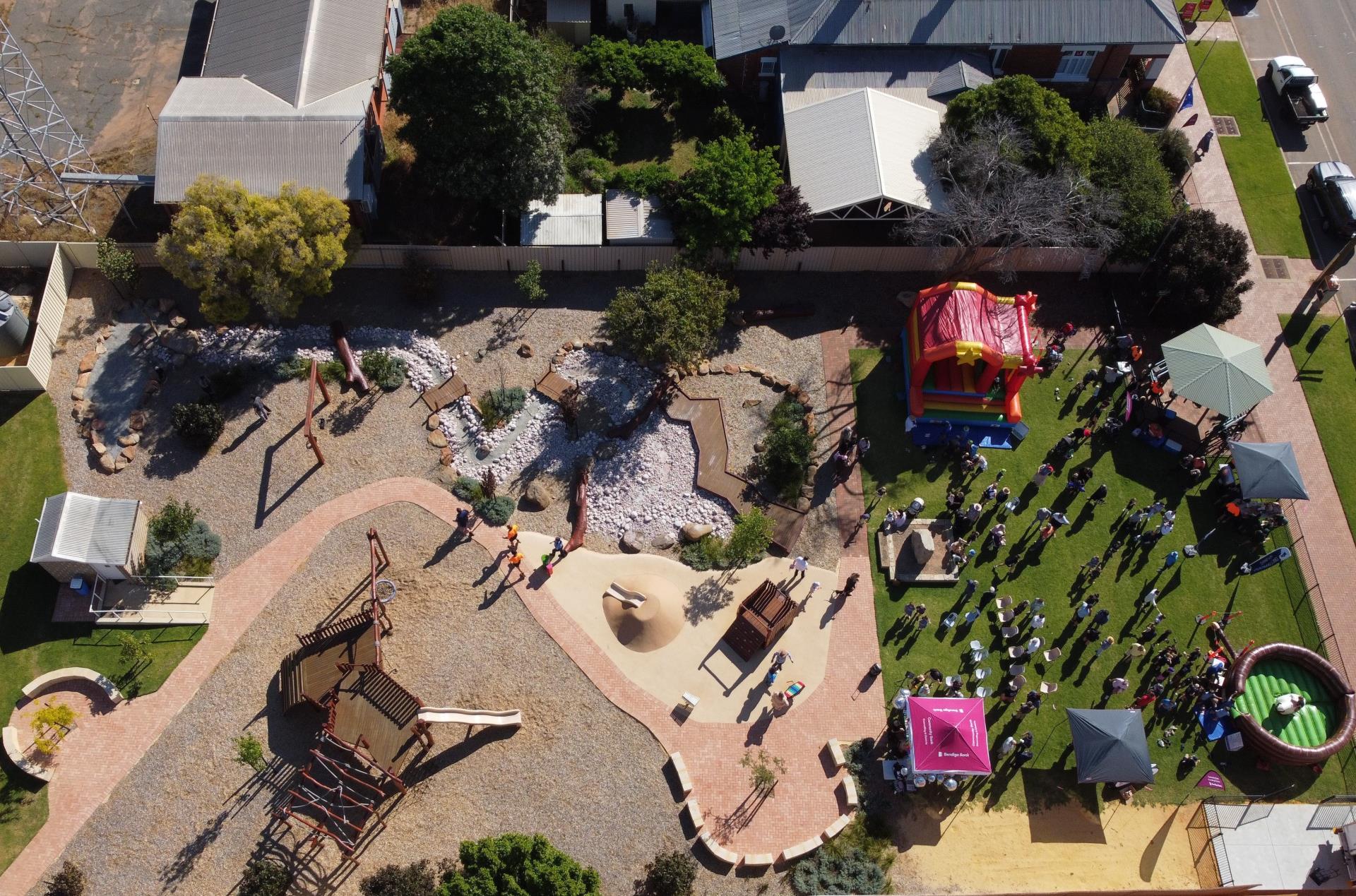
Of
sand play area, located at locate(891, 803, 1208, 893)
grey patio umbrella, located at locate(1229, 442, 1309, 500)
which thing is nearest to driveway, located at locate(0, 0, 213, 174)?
sand play area, located at locate(891, 803, 1208, 893)

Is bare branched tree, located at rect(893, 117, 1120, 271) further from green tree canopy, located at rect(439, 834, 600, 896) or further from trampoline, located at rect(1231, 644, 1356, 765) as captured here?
green tree canopy, located at rect(439, 834, 600, 896)

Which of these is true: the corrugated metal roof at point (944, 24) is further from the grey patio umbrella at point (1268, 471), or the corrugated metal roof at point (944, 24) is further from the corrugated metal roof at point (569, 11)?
the grey patio umbrella at point (1268, 471)

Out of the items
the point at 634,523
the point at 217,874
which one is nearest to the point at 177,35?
the point at 634,523

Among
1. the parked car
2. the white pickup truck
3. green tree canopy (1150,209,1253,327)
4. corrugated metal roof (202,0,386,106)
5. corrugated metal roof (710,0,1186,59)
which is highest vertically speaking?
corrugated metal roof (202,0,386,106)

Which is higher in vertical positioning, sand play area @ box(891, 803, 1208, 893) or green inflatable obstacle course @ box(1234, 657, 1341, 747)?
green inflatable obstacle course @ box(1234, 657, 1341, 747)

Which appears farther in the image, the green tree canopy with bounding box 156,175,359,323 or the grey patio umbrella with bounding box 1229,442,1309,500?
the grey patio umbrella with bounding box 1229,442,1309,500

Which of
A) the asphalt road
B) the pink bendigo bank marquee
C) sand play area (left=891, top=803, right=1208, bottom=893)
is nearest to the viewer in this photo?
the pink bendigo bank marquee
